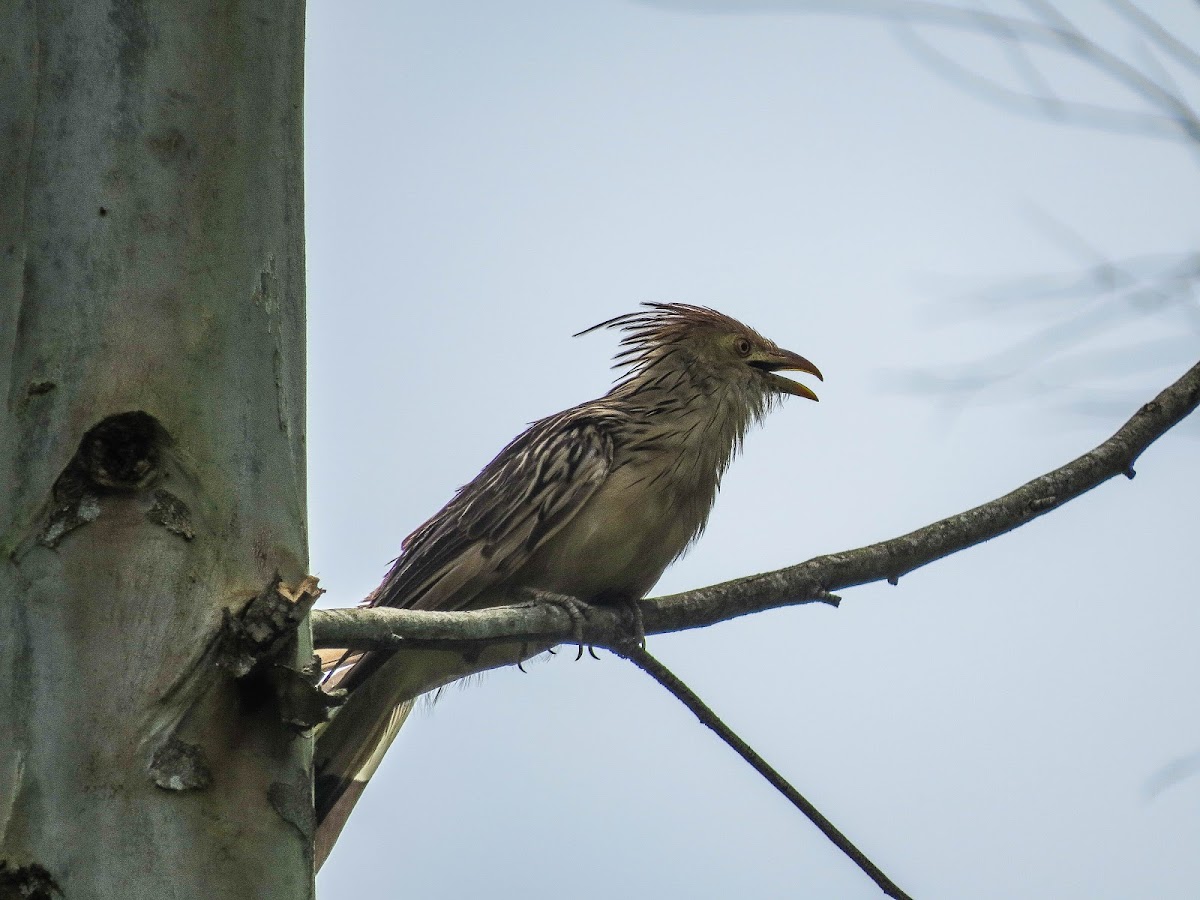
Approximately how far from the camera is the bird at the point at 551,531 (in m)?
4.90

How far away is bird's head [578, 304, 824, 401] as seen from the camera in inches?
241

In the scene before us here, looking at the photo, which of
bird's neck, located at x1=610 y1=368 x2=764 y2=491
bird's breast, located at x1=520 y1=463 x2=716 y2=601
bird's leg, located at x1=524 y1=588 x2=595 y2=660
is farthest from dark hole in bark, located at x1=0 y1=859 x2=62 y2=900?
bird's neck, located at x1=610 y1=368 x2=764 y2=491

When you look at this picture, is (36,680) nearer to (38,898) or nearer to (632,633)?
(38,898)

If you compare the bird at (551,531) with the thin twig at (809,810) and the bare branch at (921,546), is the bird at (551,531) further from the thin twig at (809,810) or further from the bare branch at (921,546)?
the thin twig at (809,810)

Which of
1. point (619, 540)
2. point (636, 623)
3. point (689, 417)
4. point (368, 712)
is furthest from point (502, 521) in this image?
point (689, 417)

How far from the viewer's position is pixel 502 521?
5.13 meters

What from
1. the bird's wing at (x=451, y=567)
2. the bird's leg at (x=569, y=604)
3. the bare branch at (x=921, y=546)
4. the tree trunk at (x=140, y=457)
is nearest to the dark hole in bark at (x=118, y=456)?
the tree trunk at (x=140, y=457)

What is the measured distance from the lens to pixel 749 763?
3.62 meters

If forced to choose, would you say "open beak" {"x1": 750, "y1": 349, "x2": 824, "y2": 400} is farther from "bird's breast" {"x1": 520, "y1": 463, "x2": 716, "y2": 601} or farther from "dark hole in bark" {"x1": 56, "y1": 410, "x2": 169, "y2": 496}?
"dark hole in bark" {"x1": 56, "y1": 410, "x2": 169, "y2": 496}

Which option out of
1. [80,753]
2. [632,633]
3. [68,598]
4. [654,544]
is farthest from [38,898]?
[654,544]

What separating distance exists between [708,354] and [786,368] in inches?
16.6

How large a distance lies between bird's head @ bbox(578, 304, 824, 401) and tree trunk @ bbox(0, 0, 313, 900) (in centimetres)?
385

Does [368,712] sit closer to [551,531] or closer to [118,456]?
[551,531]

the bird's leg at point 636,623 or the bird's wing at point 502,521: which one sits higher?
the bird's wing at point 502,521
